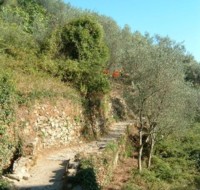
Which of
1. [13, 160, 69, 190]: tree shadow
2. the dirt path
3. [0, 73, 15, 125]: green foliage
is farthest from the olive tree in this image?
[0, 73, 15, 125]: green foliage

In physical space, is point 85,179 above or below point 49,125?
below

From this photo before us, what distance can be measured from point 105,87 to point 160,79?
26.8 feet

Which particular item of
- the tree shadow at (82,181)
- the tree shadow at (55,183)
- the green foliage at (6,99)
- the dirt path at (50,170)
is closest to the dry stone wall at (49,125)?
the dirt path at (50,170)

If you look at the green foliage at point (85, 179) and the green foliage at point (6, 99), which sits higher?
the green foliage at point (6, 99)

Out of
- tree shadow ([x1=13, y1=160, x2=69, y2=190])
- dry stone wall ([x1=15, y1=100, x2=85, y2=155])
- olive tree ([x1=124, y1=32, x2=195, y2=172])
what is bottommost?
tree shadow ([x1=13, y1=160, x2=69, y2=190])

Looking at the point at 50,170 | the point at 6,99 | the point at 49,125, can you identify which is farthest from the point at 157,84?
the point at 6,99

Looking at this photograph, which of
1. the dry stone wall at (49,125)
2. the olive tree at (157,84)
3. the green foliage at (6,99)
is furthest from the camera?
the olive tree at (157,84)

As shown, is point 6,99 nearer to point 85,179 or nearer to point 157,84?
point 85,179

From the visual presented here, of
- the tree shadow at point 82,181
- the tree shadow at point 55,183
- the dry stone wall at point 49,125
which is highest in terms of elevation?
Result: the dry stone wall at point 49,125

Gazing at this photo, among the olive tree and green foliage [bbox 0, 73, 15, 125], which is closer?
green foliage [bbox 0, 73, 15, 125]

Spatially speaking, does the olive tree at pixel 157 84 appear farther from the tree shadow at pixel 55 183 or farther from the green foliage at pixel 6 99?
the green foliage at pixel 6 99

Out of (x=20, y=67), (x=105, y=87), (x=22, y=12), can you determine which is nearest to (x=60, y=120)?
(x=20, y=67)

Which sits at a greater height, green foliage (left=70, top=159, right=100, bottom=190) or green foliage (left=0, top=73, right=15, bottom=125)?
green foliage (left=0, top=73, right=15, bottom=125)

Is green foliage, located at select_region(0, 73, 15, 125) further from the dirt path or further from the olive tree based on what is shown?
the olive tree
